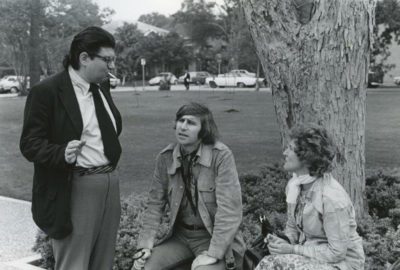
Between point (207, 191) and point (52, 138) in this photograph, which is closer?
point (52, 138)

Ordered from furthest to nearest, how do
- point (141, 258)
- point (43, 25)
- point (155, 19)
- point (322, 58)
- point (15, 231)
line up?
point (155, 19), point (43, 25), point (15, 231), point (322, 58), point (141, 258)

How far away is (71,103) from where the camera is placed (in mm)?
3203

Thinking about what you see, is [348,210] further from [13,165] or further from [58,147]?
[13,165]

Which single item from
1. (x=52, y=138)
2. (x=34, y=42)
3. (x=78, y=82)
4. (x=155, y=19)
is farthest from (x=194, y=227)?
(x=155, y=19)

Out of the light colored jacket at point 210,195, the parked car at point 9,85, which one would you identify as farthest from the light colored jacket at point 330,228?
the parked car at point 9,85

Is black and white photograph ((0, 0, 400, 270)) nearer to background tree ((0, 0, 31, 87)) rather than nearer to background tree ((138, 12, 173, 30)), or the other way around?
background tree ((0, 0, 31, 87))

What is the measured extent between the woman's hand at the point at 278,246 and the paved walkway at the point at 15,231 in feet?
8.71

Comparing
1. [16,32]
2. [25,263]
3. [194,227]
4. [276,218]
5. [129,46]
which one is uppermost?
[16,32]

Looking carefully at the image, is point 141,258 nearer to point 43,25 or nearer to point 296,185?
point 296,185

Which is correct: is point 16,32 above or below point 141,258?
above

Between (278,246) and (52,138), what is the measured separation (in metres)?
1.45

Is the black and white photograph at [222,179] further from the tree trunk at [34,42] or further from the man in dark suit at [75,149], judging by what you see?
the tree trunk at [34,42]

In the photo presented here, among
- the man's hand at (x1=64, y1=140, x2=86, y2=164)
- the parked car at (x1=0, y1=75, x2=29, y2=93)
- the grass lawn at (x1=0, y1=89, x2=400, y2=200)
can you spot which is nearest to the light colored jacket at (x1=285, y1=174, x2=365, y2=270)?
the man's hand at (x1=64, y1=140, x2=86, y2=164)

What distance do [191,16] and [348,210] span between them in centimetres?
6570
